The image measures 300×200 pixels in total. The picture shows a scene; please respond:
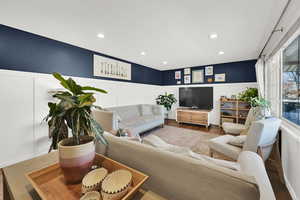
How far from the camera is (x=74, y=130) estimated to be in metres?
0.73

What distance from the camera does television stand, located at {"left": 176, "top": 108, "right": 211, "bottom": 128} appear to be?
4039 millimetres

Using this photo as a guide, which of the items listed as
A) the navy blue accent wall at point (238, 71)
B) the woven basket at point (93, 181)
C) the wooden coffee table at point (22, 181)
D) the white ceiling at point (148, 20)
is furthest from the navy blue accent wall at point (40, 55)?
the navy blue accent wall at point (238, 71)

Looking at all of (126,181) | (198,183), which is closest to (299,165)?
(198,183)

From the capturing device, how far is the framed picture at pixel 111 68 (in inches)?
128

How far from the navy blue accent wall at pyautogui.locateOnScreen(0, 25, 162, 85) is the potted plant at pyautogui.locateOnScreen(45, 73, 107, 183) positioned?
233 cm

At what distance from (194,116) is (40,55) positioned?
464 centimetres

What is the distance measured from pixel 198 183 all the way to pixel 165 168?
18 cm

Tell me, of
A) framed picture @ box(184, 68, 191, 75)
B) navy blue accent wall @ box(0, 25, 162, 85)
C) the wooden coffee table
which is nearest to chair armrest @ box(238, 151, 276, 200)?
the wooden coffee table

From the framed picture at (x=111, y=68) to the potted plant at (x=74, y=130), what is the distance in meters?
2.76

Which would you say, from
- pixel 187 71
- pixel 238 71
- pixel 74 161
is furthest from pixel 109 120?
pixel 238 71

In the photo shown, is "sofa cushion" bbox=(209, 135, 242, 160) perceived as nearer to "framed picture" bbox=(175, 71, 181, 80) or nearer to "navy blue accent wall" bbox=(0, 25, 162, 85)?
"navy blue accent wall" bbox=(0, 25, 162, 85)

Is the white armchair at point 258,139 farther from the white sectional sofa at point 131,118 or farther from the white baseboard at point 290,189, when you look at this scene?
the white sectional sofa at point 131,118

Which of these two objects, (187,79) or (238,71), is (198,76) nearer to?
(187,79)

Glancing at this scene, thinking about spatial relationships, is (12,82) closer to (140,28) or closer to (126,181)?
(140,28)
